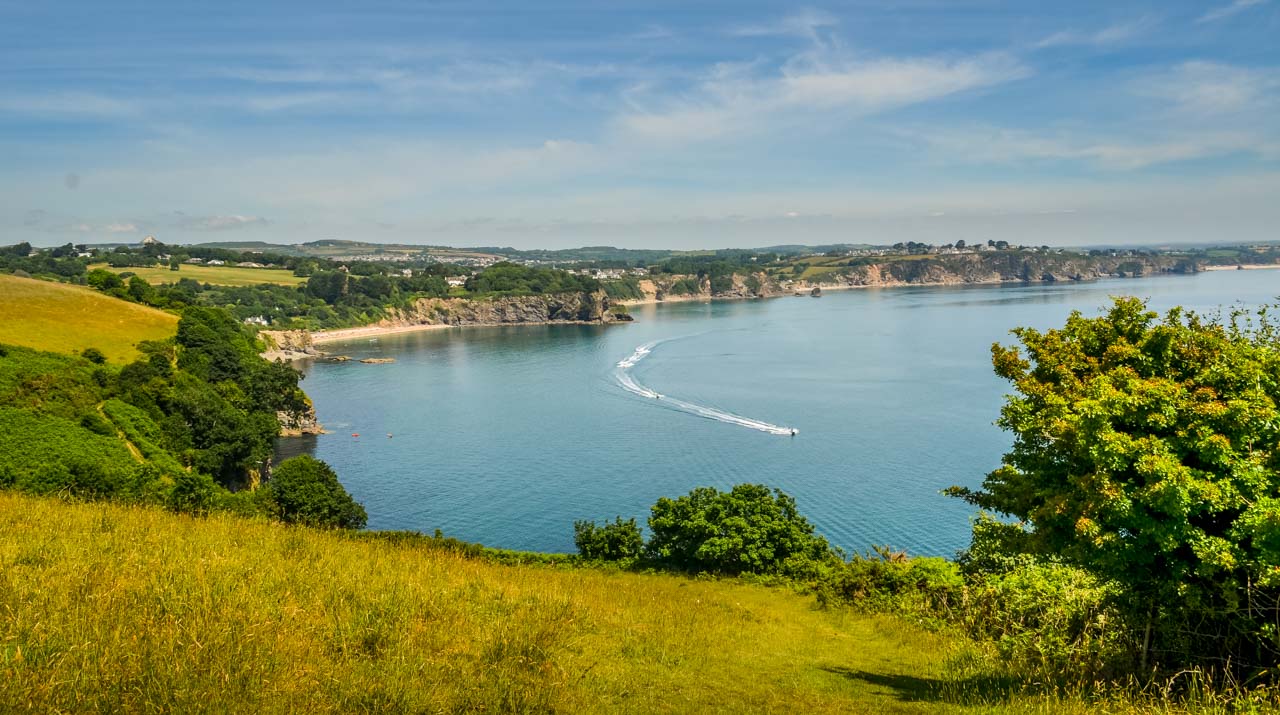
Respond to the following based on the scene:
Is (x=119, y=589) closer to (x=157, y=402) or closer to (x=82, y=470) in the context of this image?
(x=82, y=470)

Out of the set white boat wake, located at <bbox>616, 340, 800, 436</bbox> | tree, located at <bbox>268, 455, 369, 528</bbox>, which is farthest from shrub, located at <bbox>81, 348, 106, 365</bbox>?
white boat wake, located at <bbox>616, 340, 800, 436</bbox>

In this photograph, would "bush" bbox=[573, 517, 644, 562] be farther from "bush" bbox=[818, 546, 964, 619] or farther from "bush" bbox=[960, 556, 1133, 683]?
"bush" bbox=[960, 556, 1133, 683]

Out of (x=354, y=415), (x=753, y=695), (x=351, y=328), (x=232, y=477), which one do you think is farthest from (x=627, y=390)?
(x=351, y=328)

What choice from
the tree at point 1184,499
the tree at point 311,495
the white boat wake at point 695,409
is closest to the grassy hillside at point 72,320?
the tree at point 311,495

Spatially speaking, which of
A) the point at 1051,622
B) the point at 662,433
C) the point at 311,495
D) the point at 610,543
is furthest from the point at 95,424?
the point at 662,433

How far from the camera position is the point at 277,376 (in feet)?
253

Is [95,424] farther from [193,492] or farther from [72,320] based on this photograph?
[72,320]

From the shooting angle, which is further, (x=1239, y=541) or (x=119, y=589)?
(x=1239, y=541)

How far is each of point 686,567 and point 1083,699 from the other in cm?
2380

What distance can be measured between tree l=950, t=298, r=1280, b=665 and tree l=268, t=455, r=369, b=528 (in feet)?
123

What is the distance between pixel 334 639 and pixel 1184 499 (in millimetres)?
10506

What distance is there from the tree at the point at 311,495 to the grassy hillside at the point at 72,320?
29977 mm

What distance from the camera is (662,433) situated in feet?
246

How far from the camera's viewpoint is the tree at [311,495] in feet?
133
